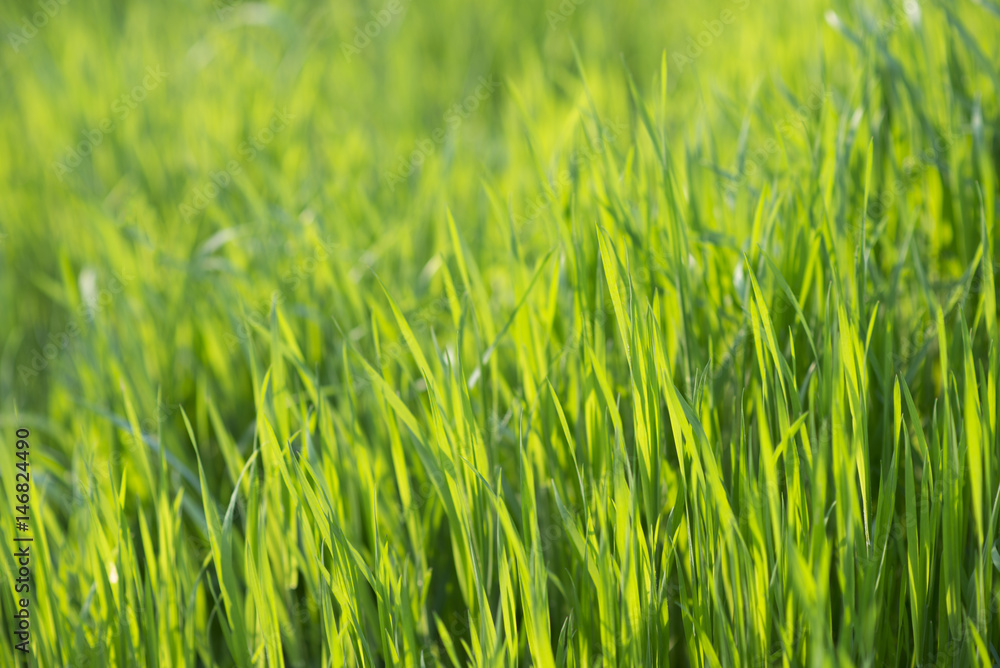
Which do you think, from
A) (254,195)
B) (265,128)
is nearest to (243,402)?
(254,195)

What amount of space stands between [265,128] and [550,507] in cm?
130

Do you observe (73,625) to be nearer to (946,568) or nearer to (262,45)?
(946,568)

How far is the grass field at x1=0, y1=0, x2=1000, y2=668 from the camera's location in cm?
66

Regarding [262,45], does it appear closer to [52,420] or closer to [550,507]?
[52,420]

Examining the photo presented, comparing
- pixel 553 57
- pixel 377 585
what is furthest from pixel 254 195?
pixel 553 57

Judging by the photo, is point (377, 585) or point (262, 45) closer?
point (377, 585)

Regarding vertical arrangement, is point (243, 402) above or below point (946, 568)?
above

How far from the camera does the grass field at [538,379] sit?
0.66 metres

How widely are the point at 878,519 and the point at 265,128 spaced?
5.12 feet

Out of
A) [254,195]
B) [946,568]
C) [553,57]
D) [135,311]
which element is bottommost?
[946,568]

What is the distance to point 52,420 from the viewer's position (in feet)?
3.73

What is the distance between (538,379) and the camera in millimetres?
863

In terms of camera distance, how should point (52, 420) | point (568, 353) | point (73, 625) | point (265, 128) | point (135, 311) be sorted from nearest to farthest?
point (73, 625), point (568, 353), point (52, 420), point (135, 311), point (265, 128)

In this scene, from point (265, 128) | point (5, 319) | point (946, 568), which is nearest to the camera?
point (946, 568)
